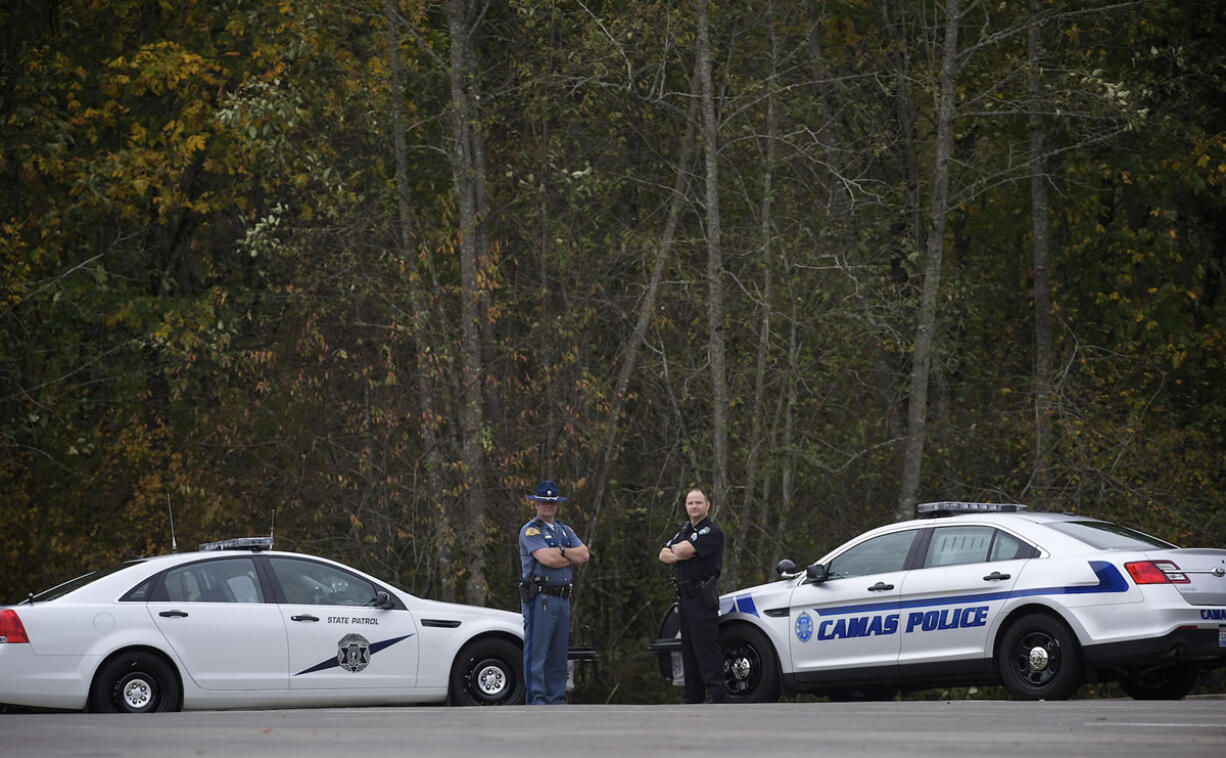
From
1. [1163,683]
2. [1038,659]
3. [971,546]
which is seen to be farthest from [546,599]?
[1163,683]

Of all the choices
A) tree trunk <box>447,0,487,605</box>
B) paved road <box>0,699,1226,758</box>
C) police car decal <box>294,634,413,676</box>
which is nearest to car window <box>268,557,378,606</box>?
police car decal <box>294,634,413,676</box>

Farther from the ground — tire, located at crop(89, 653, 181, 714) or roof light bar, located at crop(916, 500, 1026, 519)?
roof light bar, located at crop(916, 500, 1026, 519)

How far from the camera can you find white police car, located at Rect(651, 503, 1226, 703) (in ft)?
43.0

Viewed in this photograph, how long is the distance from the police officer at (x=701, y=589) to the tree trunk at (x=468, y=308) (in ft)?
21.4

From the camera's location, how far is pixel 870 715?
38.2ft

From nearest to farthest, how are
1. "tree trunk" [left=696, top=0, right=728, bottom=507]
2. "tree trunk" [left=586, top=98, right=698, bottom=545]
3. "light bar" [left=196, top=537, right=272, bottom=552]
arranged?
"light bar" [left=196, top=537, right=272, bottom=552] → "tree trunk" [left=696, top=0, right=728, bottom=507] → "tree trunk" [left=586, top=98, right=698, bottom=545]

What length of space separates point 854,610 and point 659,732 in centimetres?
473

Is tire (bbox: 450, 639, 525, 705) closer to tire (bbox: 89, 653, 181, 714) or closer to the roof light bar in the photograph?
tire (bbox: 89, 653, 181, 714)

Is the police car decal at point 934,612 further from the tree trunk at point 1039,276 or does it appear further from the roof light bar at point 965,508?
the tree trunk at point 1039,276

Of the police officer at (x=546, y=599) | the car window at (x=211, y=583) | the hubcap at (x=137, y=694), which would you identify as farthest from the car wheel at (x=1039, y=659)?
the hubcap at (x=137, y=694)

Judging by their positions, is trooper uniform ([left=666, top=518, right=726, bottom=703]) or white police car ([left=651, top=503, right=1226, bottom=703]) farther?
trooper uniform ([left=666, top=518, right=726, bottom=703])

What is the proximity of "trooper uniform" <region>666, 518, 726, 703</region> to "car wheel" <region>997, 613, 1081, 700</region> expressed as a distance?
2443 mm

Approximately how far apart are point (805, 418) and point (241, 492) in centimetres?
723

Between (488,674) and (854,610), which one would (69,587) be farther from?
(854,610)
